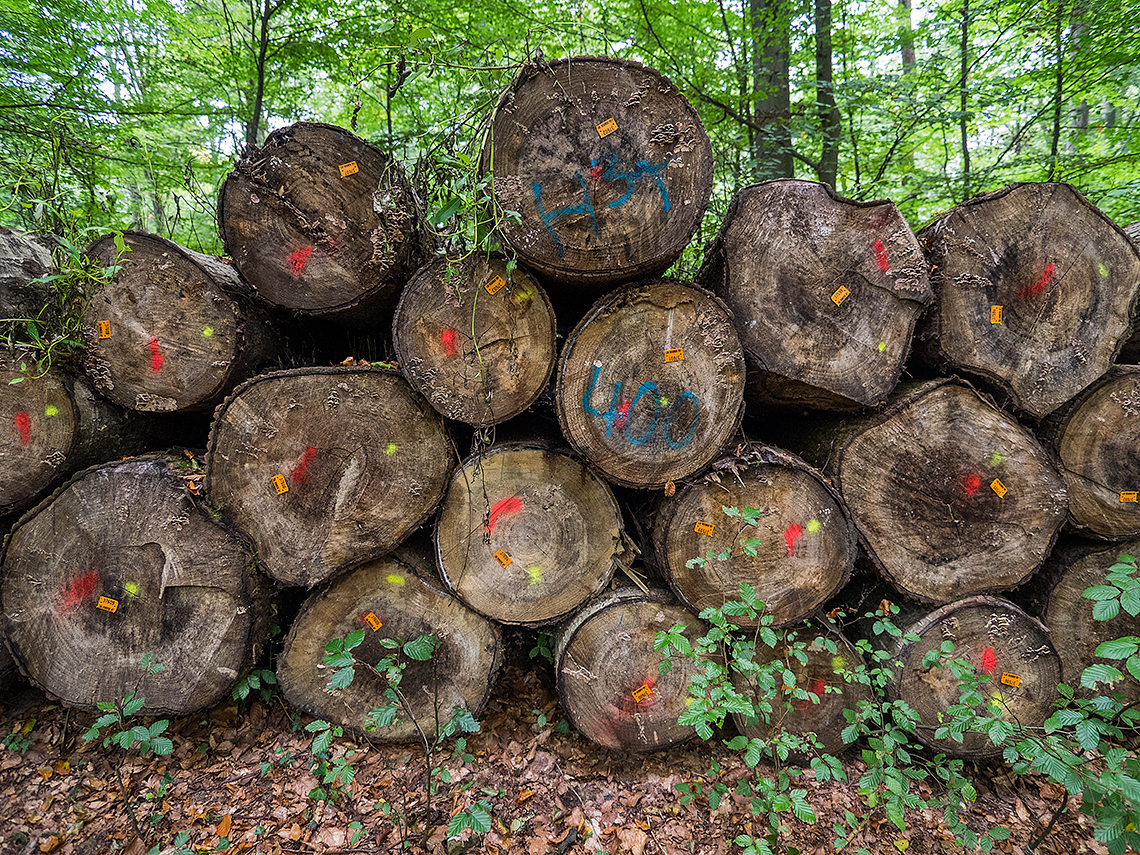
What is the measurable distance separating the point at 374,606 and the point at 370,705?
446mm

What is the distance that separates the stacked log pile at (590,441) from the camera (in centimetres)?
191

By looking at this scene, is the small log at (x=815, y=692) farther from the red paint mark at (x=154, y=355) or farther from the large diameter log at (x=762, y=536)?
the red paint mark at (x=154, y=355)

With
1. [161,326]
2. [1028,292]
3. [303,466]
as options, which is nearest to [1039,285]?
[1028,292]

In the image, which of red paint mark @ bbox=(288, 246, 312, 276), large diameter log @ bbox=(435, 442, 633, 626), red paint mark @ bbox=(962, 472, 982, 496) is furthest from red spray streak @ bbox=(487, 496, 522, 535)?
red paint mark @ bbox=(962, 472, 982, 496)

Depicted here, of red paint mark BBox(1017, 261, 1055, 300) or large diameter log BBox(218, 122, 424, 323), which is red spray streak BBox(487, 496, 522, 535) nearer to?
large diameter log BBox(218, 122, 424, 323)

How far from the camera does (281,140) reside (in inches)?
74.5

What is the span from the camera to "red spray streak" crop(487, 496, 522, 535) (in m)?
2.05

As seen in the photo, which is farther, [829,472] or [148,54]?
[148,54]

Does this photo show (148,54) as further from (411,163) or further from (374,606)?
(374,606)

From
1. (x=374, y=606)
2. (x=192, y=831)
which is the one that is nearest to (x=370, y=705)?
(x=374, y=606)

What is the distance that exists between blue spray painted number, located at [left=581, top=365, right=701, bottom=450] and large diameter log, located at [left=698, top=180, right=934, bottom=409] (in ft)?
1.21

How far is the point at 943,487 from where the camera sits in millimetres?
2100

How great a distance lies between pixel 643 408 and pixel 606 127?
Result: 0.99 metres

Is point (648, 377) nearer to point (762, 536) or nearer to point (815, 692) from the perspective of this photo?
point (762, 536)
